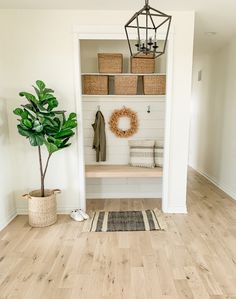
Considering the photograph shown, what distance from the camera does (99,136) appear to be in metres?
3.57

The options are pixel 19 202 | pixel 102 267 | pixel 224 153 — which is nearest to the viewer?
pixel 102 267

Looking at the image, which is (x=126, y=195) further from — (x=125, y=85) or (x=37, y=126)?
(x=37, y=126)

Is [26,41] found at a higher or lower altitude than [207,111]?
higher

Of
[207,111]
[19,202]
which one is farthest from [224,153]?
[19,202]

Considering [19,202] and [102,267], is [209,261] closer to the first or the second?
[102,267]

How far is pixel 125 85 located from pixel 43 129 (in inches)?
56.9

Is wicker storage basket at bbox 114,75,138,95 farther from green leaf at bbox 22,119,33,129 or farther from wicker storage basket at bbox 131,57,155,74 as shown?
green leaf at bbox 22,119,33,129

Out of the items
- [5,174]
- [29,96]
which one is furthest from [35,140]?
[5,174]

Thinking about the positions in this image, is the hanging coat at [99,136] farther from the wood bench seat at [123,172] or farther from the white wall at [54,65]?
the white wall at [54,65]

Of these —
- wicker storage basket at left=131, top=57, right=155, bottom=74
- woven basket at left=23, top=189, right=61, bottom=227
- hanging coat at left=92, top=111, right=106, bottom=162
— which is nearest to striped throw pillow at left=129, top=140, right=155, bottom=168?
hanging coat at left=92, top=111, right=106, bottom=162

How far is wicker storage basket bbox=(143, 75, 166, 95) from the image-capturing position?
3.35 meters

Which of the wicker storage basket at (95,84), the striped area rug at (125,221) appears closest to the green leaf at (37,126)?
the wicker storage basket at (95,84)

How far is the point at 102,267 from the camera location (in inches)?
81.6

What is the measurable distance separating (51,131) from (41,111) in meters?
0.25
